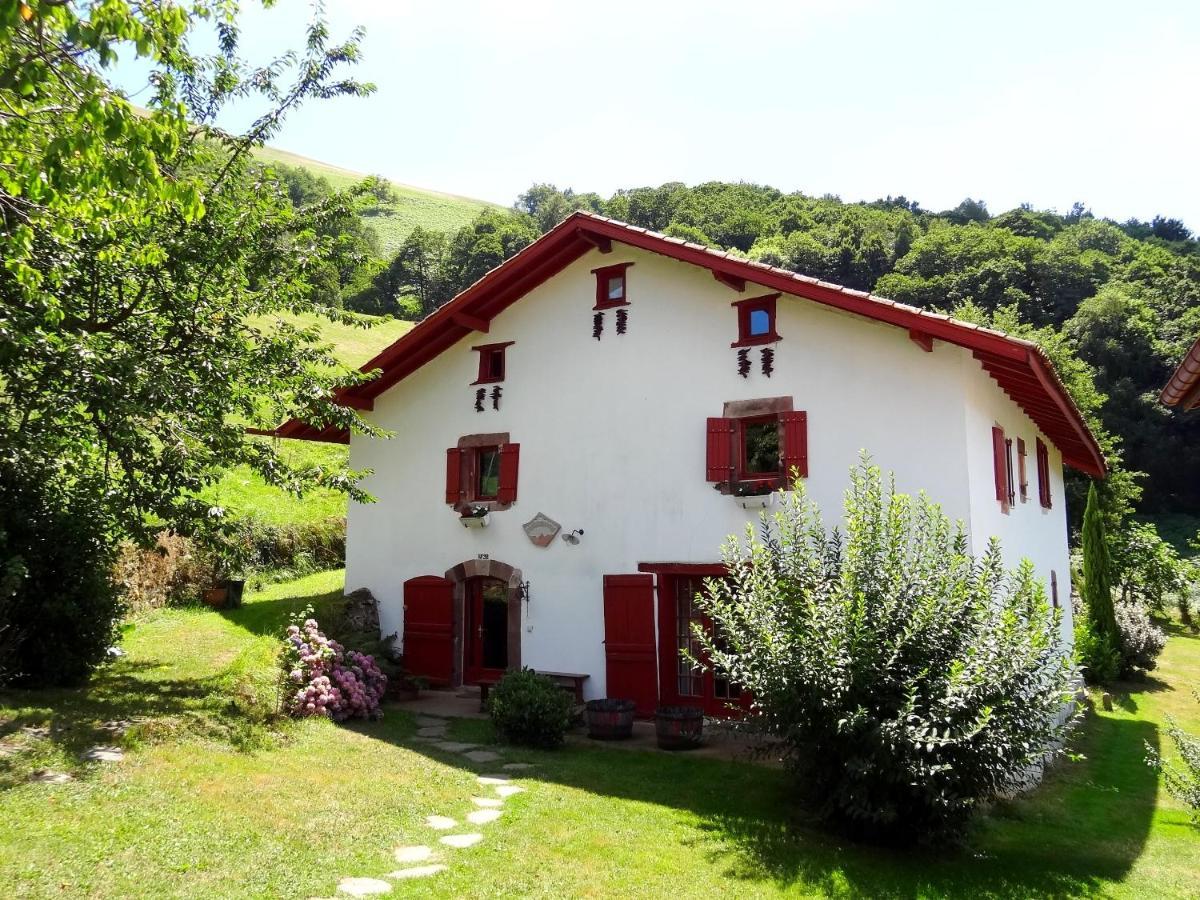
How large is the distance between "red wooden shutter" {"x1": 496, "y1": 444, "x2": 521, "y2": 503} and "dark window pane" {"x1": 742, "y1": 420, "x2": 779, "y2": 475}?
3.56 meters

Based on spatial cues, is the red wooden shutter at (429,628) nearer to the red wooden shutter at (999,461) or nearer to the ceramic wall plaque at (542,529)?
the ceramic wall plaque at (542,529)

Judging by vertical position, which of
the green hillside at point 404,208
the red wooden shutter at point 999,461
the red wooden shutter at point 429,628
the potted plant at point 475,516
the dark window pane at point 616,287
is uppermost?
the green hillside at point 404,208

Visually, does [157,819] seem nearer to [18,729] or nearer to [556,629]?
[18,729]

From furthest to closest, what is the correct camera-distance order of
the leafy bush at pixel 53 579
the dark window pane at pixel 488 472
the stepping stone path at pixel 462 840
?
the dark window pane at pixel 488 472 < the leafy bush at pixel 53 579 < the stepping stone path at pixel 462 840

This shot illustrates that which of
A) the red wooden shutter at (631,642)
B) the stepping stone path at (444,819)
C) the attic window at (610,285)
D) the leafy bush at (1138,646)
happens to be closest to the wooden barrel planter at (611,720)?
the red wooden shutter at (631,642)

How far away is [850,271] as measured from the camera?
191 ft

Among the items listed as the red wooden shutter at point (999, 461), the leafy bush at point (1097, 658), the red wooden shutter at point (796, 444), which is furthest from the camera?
the leafy bush at point (1097, 658)

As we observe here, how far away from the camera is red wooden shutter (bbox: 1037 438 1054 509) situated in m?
14.5

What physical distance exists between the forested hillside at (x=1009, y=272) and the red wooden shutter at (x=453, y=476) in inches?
656

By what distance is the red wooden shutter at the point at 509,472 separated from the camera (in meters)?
12.4

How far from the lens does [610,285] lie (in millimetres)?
12227

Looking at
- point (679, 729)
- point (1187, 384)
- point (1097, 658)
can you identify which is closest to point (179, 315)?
point (679, 729)

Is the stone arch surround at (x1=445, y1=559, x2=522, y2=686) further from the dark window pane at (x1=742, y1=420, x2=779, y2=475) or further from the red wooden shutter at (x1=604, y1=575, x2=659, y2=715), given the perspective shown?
the dark window pane at (x1=742, y1=420, x2=779, y2=475)

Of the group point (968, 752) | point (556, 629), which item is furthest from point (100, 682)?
point (968, 752)
